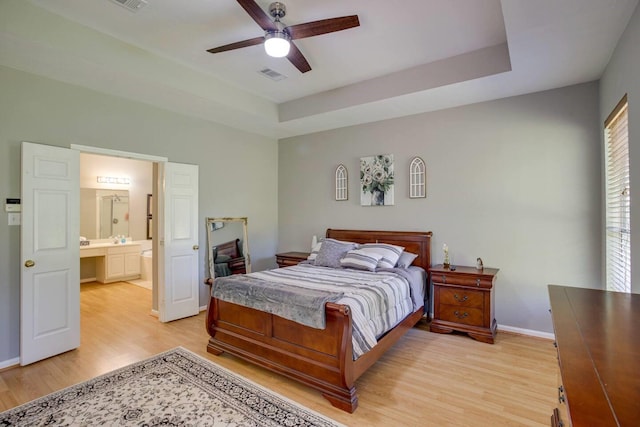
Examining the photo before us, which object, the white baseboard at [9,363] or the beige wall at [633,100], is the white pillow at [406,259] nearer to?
the beige wall at [633,100]

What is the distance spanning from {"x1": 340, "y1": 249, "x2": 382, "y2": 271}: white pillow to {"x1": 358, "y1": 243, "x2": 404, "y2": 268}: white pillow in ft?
0.19

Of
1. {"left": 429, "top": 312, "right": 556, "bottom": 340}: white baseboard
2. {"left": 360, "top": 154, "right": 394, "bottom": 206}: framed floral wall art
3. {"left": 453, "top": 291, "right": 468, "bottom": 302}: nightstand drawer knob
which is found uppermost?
{"left": 360, "top": 154, "right": 394, "bottom": 206}: framed floral wall art

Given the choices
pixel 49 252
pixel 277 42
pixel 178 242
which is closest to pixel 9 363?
pixel 49 252

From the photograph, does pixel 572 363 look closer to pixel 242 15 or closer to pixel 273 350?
pixel 273 350

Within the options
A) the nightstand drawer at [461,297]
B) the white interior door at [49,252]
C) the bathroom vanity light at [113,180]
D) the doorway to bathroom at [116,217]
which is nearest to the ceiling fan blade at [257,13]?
the white interior door at [49,252]

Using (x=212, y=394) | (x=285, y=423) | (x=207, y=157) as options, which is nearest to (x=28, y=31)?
(x=207, y=157)

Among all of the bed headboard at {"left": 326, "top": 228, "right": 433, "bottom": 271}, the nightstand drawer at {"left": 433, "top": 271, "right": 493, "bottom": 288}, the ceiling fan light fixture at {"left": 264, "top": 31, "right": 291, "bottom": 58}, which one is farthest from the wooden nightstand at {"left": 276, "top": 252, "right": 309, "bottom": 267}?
the ceiling fan light fixture at {"left": 264, "top": 31, "right": 291, "bottom": 58}

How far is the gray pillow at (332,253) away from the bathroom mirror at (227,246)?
4.93 feet

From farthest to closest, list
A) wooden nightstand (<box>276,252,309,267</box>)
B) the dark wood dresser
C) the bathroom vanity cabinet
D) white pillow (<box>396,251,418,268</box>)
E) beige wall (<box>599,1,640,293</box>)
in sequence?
the bathroom vanity cabinet
wooden nightstand (<box>276,252,309,267</box>)
white pillow (<box>396,251,418,268</box>)
beige wall (<box>599,1,640,293</box>)
the dark wood dresser

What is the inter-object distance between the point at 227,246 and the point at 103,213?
12.2ft

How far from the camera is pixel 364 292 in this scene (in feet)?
9.62

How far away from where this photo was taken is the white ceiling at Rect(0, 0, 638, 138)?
98.8 inches

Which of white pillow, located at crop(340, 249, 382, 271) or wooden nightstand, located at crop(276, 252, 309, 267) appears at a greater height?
white pillow, located at crop(340, 249, 382, 271)

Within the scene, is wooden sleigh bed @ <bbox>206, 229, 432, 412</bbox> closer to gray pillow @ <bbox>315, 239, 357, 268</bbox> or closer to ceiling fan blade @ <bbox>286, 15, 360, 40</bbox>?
gray pillow @ <bbox>315, 239, 357, 268</bbox>
